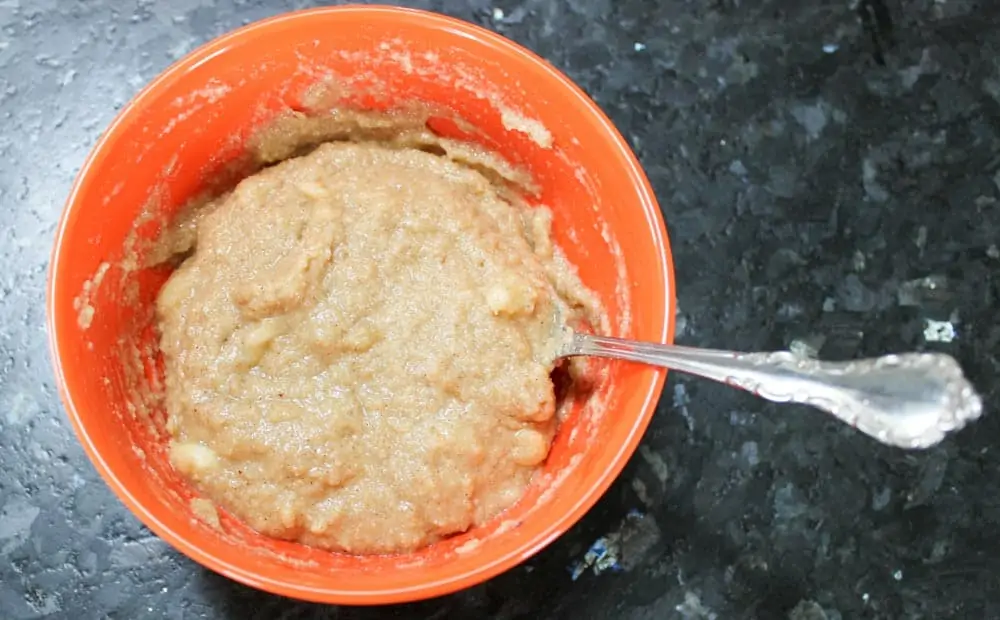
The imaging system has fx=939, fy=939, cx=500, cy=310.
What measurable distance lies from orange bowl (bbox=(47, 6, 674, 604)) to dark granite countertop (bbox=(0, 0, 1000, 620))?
0.98 feet

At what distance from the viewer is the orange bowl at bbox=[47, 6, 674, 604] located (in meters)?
1.17

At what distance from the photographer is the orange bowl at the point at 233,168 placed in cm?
117

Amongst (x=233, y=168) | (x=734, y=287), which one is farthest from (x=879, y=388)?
(x=233, y=168)

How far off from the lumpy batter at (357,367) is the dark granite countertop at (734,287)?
298 millimetres

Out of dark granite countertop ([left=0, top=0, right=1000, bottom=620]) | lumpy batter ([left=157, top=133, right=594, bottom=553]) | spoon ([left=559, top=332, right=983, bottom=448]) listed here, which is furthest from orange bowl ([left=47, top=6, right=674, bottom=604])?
dark granite countertop ([left=0, top=0, right=1000, bottom=620])

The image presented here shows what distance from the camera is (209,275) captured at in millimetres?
1356

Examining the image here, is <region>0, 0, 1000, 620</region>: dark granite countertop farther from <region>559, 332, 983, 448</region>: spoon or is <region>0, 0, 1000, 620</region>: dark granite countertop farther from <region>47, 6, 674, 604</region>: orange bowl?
<region>559, 332, 983, 448</region>: spoon

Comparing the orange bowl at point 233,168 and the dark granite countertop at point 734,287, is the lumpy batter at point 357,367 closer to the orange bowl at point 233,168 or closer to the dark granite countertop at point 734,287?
the orange bowl at point 233,168

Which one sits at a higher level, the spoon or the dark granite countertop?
the spoon

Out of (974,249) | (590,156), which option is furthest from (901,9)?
(590,156)

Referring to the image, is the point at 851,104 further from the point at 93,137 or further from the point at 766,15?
the point at 93,137

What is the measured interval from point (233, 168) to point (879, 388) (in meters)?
0.95

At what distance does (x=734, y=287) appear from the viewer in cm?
166

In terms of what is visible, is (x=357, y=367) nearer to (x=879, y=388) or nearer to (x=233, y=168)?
(x=233, y=168)
